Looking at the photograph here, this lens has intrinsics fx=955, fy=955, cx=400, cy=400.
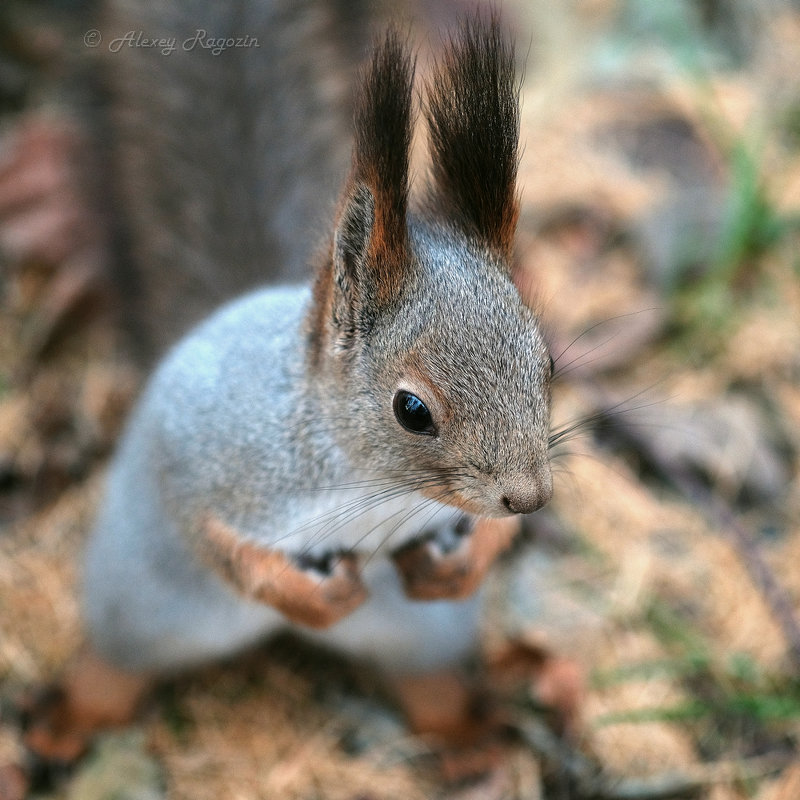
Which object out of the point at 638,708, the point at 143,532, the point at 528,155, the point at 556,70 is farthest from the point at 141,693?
the point at 556,70

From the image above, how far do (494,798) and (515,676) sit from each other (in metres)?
0.25

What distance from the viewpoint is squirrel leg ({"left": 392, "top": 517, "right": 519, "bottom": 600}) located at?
61.7 inches

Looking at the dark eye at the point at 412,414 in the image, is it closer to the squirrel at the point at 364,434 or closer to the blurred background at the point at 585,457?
the squirrel at the point at 364,434

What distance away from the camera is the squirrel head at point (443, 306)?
1236 millimetres

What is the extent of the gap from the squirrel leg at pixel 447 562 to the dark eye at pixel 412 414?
0.34 metres

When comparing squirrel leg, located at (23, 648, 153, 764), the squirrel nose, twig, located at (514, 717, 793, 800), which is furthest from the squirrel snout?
squirrel leg, located at (23, 648, 153, 764)

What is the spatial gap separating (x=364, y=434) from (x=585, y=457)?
0.96m

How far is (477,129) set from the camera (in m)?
1.26

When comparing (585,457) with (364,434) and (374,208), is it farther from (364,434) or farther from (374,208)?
(374,208)

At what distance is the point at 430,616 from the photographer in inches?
68.7

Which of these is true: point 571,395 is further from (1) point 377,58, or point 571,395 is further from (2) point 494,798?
(1) point 377,58

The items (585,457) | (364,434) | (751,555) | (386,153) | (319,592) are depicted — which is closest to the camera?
(386,153)

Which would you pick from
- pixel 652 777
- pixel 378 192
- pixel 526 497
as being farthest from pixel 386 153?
pixel 652 777

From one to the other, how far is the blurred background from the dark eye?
0.86 ft
